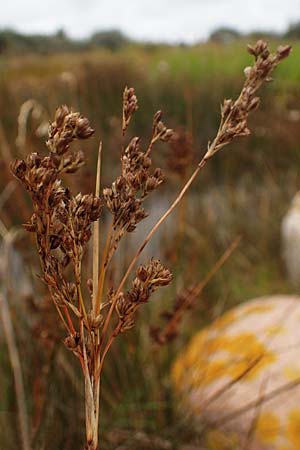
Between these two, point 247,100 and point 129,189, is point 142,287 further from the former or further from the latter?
point 247,100

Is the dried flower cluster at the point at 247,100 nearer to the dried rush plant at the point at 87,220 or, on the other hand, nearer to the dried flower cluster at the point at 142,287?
the dried rush plant at the point at 87,220

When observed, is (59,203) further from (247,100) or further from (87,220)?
(247,100)

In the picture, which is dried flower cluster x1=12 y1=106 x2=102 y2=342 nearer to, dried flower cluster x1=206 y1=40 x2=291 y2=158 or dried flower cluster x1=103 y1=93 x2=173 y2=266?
dried flower cluster x1=103 y1=93 x2=173 y2=266

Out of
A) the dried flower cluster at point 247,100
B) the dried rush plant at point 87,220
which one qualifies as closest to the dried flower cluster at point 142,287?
the dried rush plant at point 87,220

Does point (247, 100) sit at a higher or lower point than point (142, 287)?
higher

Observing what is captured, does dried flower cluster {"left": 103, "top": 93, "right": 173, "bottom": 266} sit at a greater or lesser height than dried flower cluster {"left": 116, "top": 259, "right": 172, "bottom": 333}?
greater

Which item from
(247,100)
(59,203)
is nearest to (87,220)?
(59,203)

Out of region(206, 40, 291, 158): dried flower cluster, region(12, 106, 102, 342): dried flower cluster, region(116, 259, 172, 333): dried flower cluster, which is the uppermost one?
region(206, 40, 291, 158): dried flower cluster

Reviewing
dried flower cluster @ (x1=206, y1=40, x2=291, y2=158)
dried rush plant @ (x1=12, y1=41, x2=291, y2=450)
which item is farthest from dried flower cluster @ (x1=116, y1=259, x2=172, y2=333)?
dried flower cluster @ (x1=206, y1=40, x2=291, y2=158)

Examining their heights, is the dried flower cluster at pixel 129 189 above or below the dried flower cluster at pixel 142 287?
above

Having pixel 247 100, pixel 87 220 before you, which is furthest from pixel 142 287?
pixel 247 100

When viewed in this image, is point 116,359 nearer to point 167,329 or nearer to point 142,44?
point 167,329
